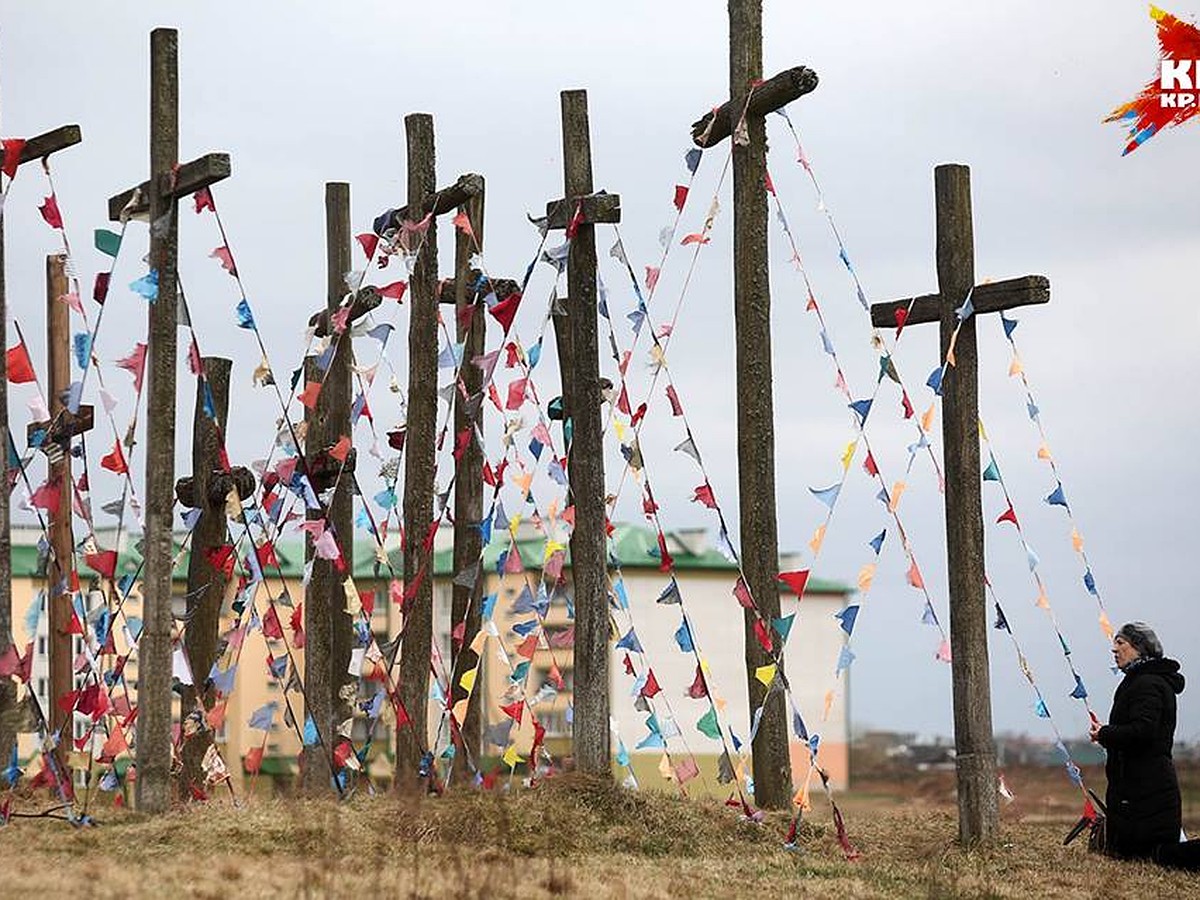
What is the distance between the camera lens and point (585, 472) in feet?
44.2

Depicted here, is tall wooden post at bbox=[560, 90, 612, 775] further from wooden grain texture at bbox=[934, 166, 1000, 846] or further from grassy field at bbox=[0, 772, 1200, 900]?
wooden grain texture at bbox=[934, 166, 1000, 846]

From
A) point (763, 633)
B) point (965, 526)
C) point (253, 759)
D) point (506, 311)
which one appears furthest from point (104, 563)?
point (965, 526)

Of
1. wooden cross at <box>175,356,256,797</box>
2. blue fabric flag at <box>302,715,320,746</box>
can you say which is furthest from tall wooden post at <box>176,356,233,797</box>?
blue fabric flag at <box>302,715,320,746</box>

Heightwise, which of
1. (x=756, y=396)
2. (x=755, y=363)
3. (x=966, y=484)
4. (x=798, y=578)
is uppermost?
(x=755, y=363)

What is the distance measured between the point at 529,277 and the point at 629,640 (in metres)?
2.52

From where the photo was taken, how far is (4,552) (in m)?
13.4

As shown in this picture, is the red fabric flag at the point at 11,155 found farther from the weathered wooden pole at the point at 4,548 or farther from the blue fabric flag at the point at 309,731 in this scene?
the blue fabric flag at the point at 309,731

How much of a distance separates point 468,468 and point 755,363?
112 inches

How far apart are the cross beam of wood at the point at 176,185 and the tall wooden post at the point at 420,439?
7.27ft

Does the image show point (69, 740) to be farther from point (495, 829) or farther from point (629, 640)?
point (495, 829)

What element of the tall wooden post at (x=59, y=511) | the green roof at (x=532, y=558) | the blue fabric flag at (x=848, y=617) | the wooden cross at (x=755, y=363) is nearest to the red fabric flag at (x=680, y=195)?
the wooden cross at (x=755, y=363)

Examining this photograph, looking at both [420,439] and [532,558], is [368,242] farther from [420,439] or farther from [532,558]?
[532,558]

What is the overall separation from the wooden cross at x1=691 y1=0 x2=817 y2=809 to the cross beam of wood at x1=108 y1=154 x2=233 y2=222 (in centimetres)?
342

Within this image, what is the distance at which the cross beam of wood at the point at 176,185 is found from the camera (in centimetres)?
1268
